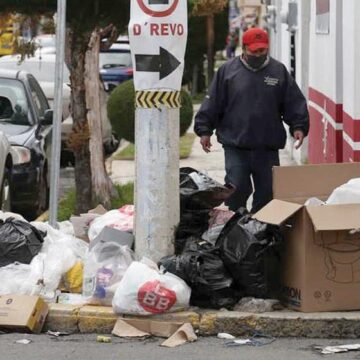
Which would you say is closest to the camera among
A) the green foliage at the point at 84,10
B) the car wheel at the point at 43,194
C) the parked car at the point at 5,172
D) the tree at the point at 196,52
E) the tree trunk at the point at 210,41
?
the green foliage at the point at 84,10

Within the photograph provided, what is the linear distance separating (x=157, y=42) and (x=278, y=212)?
1406 mm

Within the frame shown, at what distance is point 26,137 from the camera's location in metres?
13.0

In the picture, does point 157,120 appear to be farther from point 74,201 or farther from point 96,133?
point 74,201

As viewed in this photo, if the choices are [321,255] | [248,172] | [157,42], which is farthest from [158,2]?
[321,255]

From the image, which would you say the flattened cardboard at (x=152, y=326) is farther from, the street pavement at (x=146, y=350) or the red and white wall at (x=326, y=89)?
the red and white wall at (x=326, y=89)

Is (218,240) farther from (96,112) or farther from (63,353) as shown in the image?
(96,112)

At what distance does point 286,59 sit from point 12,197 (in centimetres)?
810

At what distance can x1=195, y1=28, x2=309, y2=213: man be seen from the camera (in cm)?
911

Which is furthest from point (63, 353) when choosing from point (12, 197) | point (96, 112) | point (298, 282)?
point (96, 112)

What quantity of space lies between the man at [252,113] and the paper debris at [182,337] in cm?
206

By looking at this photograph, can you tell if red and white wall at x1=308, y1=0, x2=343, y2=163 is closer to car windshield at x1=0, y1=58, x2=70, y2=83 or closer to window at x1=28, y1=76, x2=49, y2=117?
window at x1=28, y1=76, x2=49, y2=117

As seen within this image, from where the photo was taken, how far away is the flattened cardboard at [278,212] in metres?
7.54

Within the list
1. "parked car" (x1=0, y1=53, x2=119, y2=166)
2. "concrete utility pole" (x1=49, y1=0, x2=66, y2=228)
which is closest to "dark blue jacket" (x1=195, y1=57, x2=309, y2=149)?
"concrete utility pole" (x1=49, y1=0, x2=66, y2=228)

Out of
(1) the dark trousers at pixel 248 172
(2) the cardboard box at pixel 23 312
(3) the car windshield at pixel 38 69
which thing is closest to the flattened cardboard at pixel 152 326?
(2) the cardboard box at pixel 23 312
